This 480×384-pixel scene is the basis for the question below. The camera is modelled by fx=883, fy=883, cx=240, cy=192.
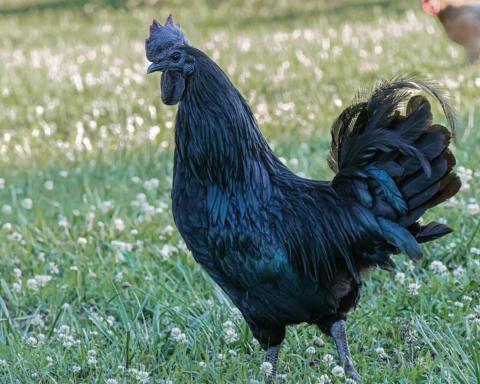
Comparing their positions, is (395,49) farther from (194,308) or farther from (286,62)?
(194,308)

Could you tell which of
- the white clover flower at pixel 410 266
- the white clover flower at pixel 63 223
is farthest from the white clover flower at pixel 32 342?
the white clover flower at pixel 410 266

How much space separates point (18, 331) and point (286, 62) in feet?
21.8

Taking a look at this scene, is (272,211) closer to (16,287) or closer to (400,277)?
(400,277)

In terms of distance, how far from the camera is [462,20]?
9352mm

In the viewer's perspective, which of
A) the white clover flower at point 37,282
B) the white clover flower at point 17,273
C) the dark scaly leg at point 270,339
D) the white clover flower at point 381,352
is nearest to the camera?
the dark scaly leg at point 270,339

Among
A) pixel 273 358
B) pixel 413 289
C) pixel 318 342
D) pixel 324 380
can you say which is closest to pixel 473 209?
pixel 413 289

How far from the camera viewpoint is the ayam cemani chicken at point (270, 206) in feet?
12.3

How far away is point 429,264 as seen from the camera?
16.8ft

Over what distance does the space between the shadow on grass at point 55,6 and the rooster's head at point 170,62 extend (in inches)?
545

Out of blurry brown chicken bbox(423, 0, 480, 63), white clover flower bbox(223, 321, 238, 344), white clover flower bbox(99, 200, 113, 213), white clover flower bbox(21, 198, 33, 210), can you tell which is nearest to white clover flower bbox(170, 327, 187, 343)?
white clover flower bbox(223, 321, 238, 344)

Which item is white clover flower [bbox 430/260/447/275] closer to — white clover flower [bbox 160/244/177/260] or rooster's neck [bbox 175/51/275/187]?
rooster's neck [bbox 175/51/275/187]

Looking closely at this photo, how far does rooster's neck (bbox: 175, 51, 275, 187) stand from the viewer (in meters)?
3.85

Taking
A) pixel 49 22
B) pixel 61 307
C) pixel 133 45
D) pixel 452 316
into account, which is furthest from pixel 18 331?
pixel 49 22

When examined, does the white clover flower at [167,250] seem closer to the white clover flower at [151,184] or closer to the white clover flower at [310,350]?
the white clover flower at [151,184]
